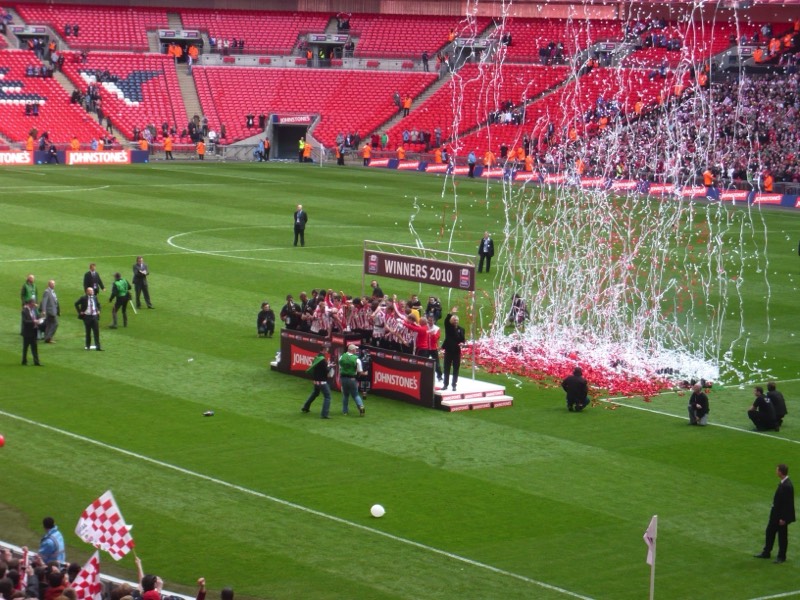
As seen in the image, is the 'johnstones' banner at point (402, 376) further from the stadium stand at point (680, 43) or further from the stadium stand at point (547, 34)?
the stadium stand at point (547, 34)

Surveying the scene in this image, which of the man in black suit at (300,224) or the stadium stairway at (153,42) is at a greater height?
the stadium stairway at (153,42)

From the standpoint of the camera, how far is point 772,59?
254 feet

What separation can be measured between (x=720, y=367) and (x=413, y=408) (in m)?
8.36

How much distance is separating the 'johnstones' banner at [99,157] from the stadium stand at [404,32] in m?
20.3

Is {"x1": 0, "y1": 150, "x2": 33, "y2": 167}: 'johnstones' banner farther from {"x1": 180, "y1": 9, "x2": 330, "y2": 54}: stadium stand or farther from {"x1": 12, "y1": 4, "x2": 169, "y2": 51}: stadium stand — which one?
{"x1": 180, "y1": 9, "x2": 330, "y2": 54}: stadium stand

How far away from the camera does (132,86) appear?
84.1 m

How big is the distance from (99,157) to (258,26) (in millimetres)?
20046

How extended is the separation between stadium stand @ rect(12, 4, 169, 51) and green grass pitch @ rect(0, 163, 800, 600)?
4945 centimetres

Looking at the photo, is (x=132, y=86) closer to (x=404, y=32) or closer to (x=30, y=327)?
(x=404, y=32)

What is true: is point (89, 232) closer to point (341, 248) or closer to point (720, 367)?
point (341, 248)

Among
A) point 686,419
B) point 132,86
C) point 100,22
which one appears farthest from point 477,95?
point 686,419

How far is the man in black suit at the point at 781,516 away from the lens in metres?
19.7

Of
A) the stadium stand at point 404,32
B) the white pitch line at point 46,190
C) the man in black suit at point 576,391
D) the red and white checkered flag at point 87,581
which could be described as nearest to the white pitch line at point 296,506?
the red and white checkered flag at point 87,581

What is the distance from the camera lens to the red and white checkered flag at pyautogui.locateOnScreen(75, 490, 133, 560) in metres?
16.9
